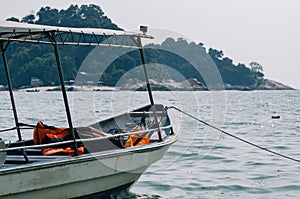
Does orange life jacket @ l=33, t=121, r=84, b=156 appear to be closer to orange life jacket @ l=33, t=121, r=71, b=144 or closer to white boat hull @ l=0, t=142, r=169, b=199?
orange life jacket @ l=33, t=121, r=71, b=144

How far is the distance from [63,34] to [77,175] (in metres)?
2.45

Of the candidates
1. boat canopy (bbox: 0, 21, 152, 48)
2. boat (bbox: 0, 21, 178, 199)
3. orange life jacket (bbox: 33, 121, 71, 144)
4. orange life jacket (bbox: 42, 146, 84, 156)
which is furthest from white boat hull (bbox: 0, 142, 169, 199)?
boat canopy (bbox: 0, 21, 152, 48)

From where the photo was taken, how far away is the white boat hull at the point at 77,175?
25.1 feet

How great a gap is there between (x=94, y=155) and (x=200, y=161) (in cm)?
735

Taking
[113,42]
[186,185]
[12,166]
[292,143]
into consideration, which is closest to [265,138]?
[292,143]

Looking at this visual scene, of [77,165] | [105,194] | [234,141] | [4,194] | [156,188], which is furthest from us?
[234,141]

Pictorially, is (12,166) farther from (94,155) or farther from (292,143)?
(292,143)

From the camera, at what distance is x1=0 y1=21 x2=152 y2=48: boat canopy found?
814cm

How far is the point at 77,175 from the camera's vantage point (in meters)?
8.35

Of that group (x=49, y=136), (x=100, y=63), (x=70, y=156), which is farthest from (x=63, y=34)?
(x=100, y=63)

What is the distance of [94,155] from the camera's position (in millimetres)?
8523

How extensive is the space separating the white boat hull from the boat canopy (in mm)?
1797

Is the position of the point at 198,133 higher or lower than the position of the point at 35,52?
lower

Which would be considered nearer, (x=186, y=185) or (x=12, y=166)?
(x=12, y=166)
